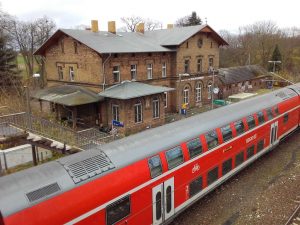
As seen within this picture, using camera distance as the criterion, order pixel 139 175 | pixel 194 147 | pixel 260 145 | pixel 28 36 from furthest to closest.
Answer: pixel 28 36 < pixel 260 145 < pixel 194 147 < pixel 139 175

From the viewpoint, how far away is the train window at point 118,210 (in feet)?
21.4

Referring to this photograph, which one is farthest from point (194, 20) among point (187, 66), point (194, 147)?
point (194, 147)

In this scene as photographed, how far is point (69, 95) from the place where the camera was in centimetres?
2222

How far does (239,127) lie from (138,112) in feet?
42.0

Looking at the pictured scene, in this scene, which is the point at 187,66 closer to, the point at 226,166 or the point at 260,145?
the point at 260,145

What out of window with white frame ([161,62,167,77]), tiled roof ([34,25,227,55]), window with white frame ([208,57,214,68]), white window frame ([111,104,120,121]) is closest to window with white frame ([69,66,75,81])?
tiled roof ([34,25,227,55])

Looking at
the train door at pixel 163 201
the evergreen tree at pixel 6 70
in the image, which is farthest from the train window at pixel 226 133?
the evergreen tree at pixel 6 70

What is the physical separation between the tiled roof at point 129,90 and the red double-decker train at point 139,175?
33.6 ft

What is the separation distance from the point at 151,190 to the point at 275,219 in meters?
5.25

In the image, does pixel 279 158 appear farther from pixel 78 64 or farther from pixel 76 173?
pixel 78 64

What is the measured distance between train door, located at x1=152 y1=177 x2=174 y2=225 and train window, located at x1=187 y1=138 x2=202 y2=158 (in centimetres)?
127

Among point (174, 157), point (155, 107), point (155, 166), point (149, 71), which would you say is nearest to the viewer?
point (155, 166)

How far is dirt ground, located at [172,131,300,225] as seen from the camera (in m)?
10.00

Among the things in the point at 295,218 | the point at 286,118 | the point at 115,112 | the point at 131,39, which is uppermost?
the point at 131,39
